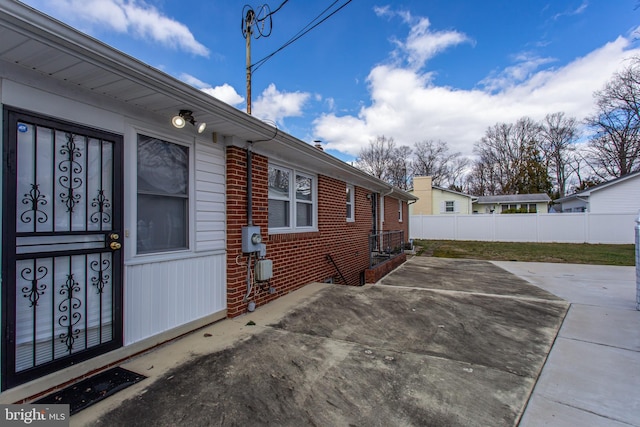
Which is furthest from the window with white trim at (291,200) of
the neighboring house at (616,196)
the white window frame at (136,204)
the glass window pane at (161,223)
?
the neighboring house at (616,196)

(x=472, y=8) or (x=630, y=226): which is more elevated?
(x=472, y=8)

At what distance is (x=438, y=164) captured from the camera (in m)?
36.4

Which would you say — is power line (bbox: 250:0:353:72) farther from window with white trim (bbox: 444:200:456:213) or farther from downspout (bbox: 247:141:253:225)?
window with white trim (bbox: 444:200:456:213)

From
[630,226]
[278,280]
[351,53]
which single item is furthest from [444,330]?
[630,226]

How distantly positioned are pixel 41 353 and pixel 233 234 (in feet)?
7.45

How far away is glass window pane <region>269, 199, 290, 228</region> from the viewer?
5.36 meters

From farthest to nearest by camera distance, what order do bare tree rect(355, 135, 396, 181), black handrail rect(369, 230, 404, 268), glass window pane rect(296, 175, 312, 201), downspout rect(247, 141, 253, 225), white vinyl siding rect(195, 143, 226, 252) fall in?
1. bare tree rect(355, 135, 396, 181)
2. black handrail rect(369, 230, 404, 268)
3. glass window pane rect(296, 175, 312, 201)
4. downspout rect(247, 141, 253, 225)
5. white vinyl siding rect(195, 143, 226, 252)

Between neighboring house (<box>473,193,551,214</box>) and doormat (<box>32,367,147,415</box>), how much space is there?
28589mm

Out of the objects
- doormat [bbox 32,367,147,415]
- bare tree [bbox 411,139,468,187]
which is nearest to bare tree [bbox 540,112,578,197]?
bare tree [bbox 411,139,468,187]

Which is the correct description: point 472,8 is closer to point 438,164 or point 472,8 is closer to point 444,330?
point 444,330

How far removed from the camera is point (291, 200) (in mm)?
5809

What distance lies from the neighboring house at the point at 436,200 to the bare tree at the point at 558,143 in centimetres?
1364

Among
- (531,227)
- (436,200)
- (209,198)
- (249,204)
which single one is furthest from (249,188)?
(436,200)

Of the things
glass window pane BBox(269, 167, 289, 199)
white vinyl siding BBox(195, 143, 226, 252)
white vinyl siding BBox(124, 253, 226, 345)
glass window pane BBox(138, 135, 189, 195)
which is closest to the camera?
white vinyl siding BBox(124, 253, 226, 345)
